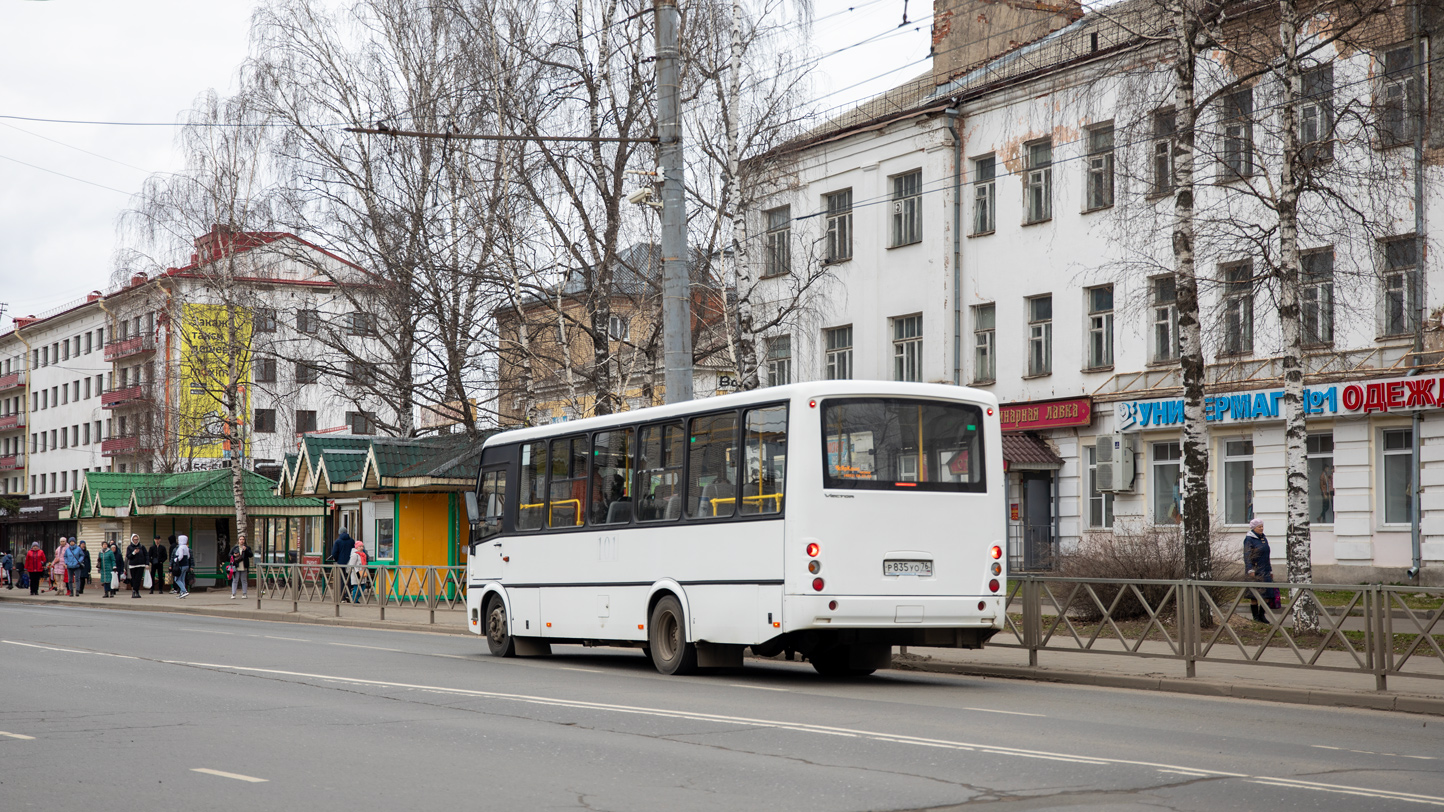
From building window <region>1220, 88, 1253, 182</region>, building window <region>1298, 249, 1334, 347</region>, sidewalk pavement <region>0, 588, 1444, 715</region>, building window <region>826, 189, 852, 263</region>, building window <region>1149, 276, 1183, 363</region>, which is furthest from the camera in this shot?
building window <region>826, 189, 852, 263</region>

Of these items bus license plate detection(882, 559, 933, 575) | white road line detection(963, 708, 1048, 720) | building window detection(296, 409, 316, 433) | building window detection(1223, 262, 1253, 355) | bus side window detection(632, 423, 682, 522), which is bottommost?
white road line detection(963, 708, 1048, 720)

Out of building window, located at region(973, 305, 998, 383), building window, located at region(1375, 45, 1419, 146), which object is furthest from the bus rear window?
building window, located at region(973, 305, 998, 383)

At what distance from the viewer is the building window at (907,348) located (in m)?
38.2

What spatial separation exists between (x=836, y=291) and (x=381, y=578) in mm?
16223

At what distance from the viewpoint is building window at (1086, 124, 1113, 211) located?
33.4 meters

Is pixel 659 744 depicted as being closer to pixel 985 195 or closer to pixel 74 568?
pixel 985 195

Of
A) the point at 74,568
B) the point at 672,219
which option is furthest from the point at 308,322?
the point at 672,219

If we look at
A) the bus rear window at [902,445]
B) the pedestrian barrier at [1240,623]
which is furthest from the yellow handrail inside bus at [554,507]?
the pedestrian barrier at [1240,623]

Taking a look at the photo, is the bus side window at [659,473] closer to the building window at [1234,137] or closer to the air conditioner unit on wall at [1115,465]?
the building window at [1234,137]

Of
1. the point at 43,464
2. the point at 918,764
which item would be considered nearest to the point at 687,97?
the point at 918,764

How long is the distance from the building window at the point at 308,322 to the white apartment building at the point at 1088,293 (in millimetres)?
10627

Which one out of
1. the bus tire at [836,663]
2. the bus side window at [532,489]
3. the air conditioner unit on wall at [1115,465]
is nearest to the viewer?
the bus tire at [836,663]

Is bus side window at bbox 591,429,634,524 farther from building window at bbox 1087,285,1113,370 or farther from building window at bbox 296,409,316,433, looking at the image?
building window at bbox 296,409,316,433

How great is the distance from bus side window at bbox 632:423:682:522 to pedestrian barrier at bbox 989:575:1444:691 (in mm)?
4427
